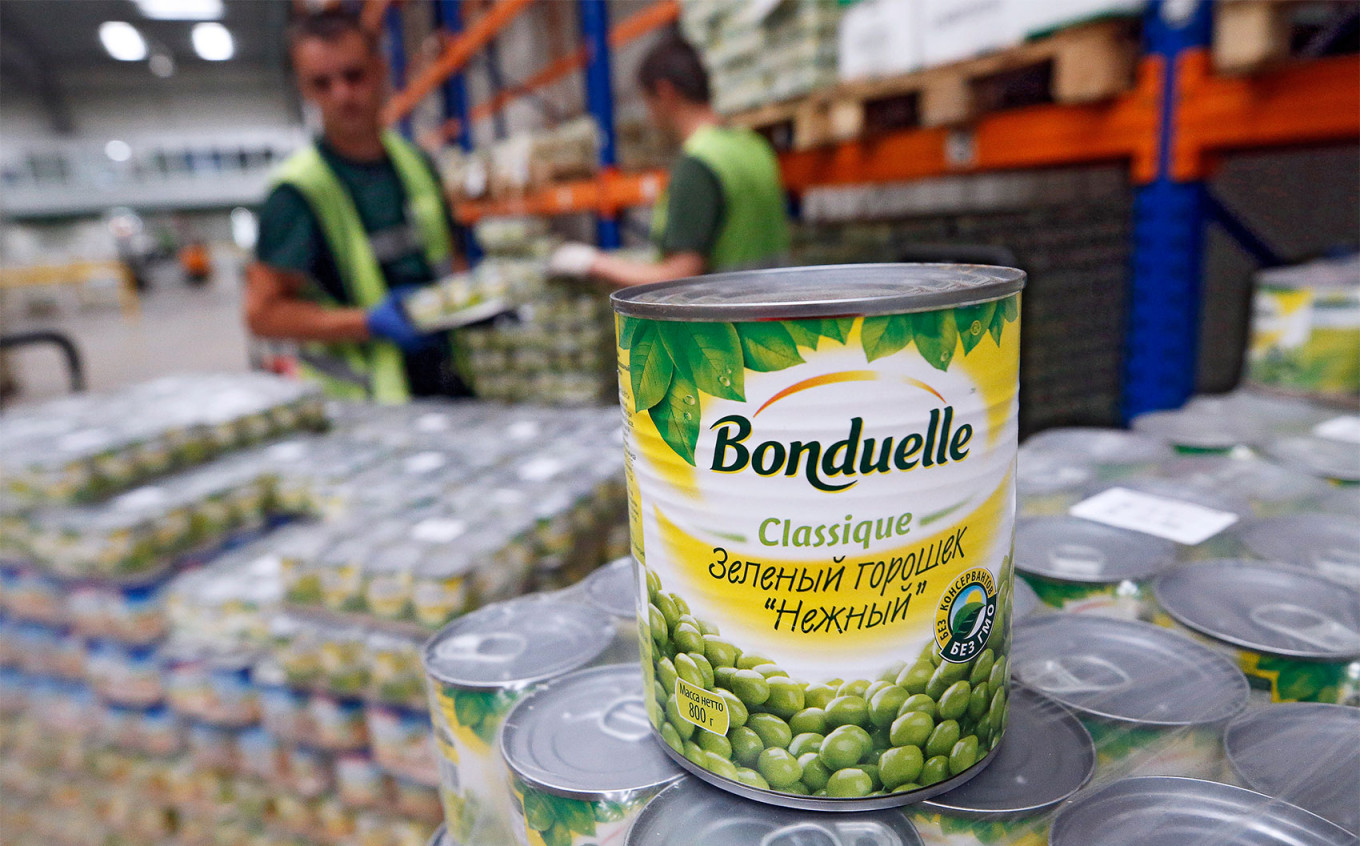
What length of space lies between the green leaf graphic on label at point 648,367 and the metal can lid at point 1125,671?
50 cm

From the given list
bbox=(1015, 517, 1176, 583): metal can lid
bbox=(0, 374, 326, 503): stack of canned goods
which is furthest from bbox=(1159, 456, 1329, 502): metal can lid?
bbox=(0, 374, 326, 503): stack of canned goods

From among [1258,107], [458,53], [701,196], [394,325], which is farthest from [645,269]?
[458,53]

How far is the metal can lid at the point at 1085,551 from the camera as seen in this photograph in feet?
3.32

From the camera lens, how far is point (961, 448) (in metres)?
0.64

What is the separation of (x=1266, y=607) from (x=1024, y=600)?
0.84ft

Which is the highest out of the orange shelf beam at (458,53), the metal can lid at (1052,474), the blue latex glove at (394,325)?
the orange shelf beam at (458,53)

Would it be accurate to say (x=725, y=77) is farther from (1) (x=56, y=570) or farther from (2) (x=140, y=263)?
(2) (x=140, y=263)

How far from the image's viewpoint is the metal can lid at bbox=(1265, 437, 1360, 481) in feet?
4.27

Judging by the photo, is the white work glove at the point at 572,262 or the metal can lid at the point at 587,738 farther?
the white work glove at the point at 572,262

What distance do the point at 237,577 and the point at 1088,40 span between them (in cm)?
240

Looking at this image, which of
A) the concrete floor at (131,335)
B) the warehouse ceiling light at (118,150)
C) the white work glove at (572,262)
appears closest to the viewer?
the white work glove at (572,262)

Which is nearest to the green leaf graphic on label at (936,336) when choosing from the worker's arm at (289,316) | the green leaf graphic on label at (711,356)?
the green leaf graphic on label at (711,356)

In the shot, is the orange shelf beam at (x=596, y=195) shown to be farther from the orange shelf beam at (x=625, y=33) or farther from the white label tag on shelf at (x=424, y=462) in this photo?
the white label tag on shelf at (x=424, y=462)

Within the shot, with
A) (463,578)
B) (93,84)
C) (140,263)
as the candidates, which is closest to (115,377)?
(463,578)
